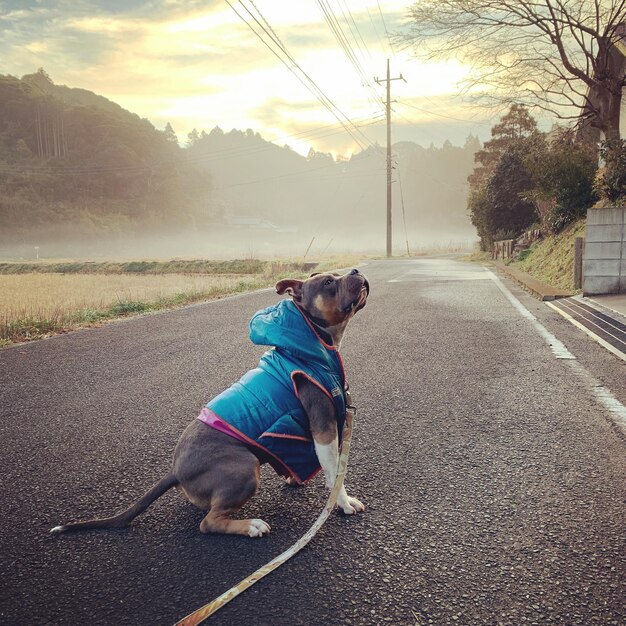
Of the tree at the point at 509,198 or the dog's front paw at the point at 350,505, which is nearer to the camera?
the dog's front paw at the point at 350,505

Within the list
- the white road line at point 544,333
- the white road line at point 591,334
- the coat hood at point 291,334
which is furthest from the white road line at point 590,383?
the coat hood at point 291,334

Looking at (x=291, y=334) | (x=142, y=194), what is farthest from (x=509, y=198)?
(x=142, y=194)

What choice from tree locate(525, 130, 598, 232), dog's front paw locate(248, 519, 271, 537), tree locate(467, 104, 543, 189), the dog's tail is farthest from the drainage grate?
tree locate(467, 104, 543, 189)

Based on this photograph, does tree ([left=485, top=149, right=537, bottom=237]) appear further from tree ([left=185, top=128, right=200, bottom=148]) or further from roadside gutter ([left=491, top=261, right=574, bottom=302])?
tree ([left=185, top=128, right=200, bottom=148])

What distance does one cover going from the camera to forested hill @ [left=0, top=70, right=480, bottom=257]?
6994 centimetres

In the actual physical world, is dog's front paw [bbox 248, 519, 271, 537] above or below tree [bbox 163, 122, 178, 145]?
below

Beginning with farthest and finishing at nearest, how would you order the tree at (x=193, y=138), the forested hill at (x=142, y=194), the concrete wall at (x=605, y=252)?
the tree at (x=193, y=138)
the forested hill at (x=142, y=194)
the concrete wall at (x=605, y=252)

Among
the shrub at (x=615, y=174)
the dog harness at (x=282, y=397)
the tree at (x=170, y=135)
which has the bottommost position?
the dog harness at (x=282, y=397)

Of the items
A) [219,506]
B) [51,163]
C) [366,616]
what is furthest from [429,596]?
[51,163]

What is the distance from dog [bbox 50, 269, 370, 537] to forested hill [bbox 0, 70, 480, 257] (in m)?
42.5

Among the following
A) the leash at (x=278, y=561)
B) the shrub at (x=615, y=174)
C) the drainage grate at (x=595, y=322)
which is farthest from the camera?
the shrub at (x=615, y=174)

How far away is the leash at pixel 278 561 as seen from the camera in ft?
5.90

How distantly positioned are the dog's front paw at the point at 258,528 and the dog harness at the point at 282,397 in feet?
0.89

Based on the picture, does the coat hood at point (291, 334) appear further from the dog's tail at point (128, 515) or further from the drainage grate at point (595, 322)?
the drainage grate at point (595, 322)
